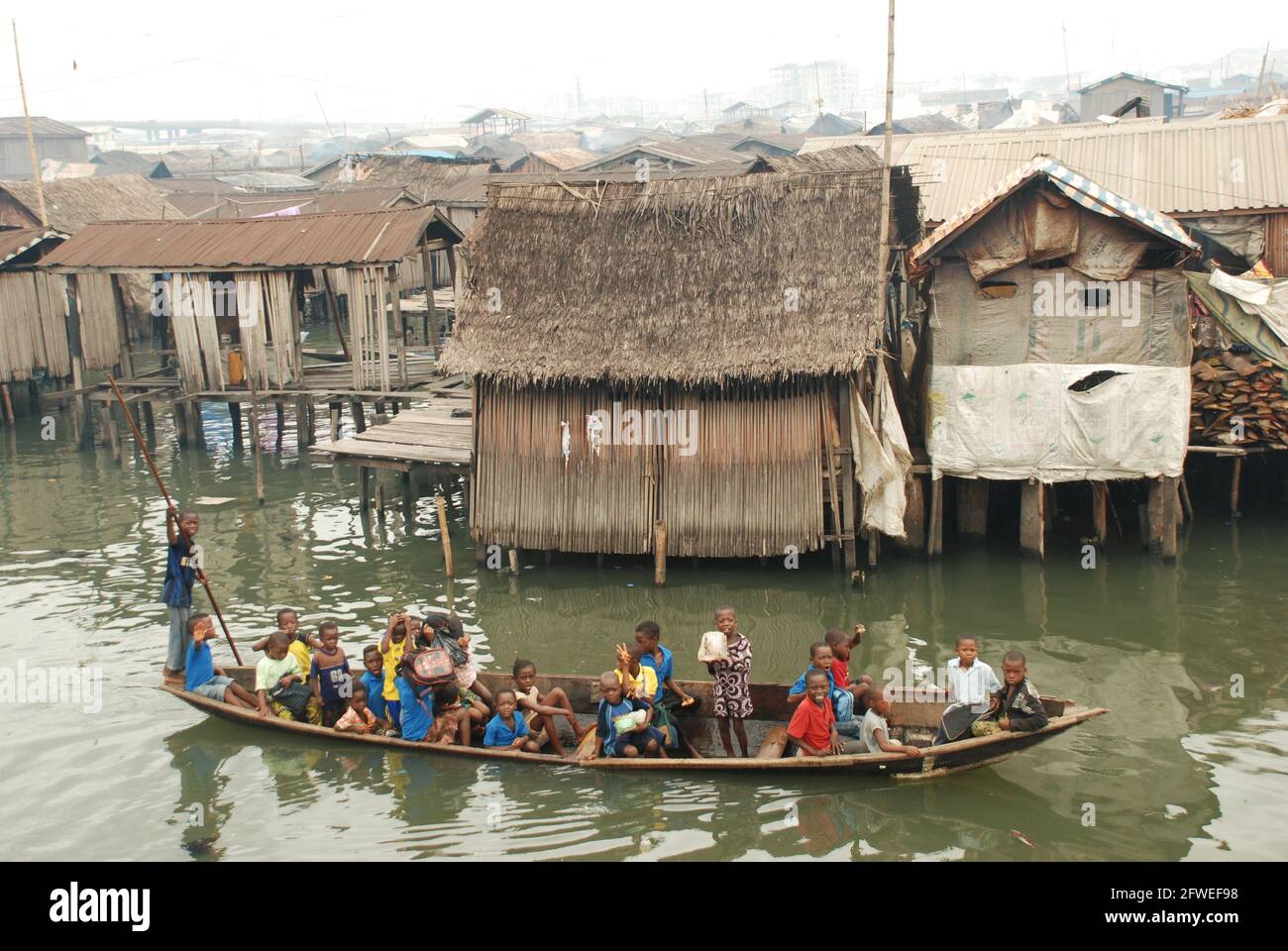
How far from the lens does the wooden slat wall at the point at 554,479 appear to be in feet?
50.6

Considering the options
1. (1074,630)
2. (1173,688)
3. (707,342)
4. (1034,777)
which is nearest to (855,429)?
(707,342)

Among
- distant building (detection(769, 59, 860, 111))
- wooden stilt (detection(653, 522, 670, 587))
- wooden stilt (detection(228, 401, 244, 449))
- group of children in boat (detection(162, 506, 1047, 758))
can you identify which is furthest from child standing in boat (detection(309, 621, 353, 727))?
distant building (detection(769, 59, 860, 111))

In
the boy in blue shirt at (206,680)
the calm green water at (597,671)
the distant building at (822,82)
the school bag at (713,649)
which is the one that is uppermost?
the distant building at (822,82)

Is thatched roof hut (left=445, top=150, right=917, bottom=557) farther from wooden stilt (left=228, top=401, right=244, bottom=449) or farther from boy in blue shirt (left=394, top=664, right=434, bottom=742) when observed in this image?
wooden stilt (left=228, top=401, right=244, bottom=449)

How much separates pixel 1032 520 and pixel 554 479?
601 centimetres

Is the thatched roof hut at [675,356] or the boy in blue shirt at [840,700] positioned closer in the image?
the boy in blue shirt at [840,700]

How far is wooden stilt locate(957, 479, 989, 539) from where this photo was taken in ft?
53.3

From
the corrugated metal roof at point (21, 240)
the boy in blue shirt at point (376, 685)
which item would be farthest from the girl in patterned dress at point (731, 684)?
the corrugated metal roof at point (21, 240)

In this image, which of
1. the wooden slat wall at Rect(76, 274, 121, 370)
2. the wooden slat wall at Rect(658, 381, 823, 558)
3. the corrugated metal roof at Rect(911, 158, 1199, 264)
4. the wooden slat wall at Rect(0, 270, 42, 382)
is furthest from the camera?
the wooden slat wall at Rect(0, 270, 42, 382)

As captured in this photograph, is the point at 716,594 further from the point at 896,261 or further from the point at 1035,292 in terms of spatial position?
the point at 896,261

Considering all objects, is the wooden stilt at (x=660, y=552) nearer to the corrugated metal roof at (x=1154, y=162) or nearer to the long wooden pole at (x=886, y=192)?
the long wooden pole at (x=886, y=192)

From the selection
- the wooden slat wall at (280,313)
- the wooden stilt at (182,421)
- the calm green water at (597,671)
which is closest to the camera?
the calm green water at (597,671)

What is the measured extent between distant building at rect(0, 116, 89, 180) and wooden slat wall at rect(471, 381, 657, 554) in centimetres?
5465

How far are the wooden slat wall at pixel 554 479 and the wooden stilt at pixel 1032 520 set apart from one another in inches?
184
